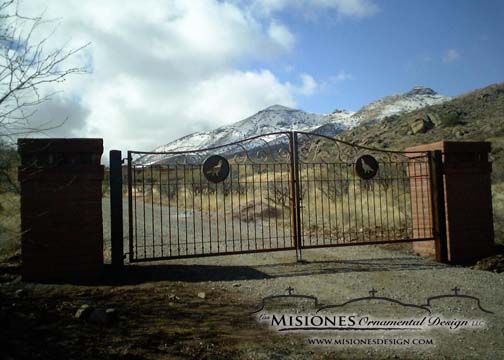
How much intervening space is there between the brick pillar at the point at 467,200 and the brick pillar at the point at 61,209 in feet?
20.8

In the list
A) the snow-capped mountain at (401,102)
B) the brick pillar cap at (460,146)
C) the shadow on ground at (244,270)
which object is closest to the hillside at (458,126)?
the brick pillar cap at (460,146)

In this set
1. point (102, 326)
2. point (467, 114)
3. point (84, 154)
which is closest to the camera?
point (102, 326)

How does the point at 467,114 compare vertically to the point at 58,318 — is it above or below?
above

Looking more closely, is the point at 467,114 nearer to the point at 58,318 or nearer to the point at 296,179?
the point at 296,179

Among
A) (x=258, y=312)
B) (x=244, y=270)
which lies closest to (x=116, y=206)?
(x=244, y=270)

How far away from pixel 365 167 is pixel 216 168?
304 centimetres

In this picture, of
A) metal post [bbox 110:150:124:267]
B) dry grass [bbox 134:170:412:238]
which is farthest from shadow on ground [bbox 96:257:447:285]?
dry grass [bbox 134:170:412:238]

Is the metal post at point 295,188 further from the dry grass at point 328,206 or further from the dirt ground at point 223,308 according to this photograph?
the dirt ground at point 223,308

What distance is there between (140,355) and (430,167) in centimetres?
651

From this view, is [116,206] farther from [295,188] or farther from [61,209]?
[295,188]

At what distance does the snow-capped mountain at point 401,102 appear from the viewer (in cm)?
7800

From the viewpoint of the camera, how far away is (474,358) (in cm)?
360

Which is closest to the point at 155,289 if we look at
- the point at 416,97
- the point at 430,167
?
the point at 430,167

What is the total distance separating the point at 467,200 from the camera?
7859 millimetres
